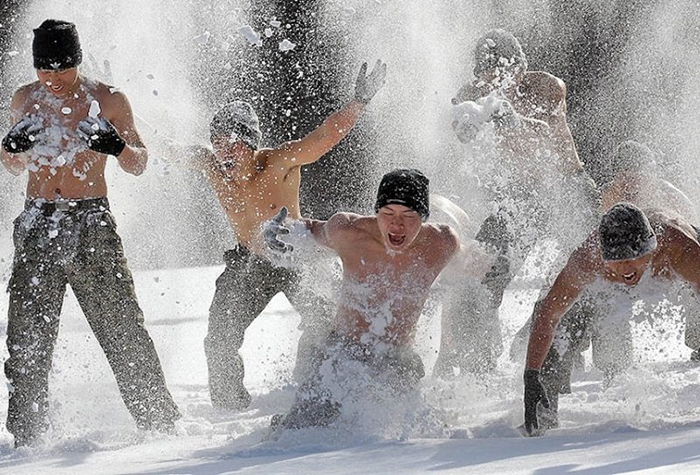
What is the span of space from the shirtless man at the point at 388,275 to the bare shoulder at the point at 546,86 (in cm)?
156

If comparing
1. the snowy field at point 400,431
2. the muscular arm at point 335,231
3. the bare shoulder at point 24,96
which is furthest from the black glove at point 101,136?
the snowy field at point 400,431

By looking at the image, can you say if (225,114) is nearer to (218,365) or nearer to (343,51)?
(218,365)

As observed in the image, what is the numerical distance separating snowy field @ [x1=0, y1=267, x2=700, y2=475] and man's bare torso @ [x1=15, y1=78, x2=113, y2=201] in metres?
0.78

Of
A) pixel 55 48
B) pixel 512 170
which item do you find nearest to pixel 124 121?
pixel 55 48

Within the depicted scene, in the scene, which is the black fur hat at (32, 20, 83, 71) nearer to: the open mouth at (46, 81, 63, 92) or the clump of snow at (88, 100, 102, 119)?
the open mouth at (46, 81, 63, 92)

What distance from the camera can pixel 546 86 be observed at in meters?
6.36

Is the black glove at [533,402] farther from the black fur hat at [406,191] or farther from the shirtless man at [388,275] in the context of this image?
the black fur hat at [406,191]

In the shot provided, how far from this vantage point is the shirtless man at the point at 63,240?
499cm

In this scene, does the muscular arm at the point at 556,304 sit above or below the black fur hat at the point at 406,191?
below

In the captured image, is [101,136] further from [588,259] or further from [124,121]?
[588,259]

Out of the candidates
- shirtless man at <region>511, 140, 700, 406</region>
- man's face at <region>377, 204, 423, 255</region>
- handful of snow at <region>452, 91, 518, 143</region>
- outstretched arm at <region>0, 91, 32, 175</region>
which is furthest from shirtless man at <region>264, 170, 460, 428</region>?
outstretched arm at <region>0, 91, 32, 175</region>

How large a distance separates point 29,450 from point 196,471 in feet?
2.97

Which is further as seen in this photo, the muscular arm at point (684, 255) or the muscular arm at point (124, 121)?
the muscular arm at point (124, 121)

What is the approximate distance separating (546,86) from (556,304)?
6.17 ft
